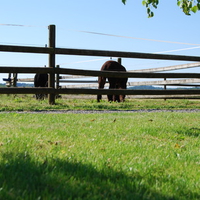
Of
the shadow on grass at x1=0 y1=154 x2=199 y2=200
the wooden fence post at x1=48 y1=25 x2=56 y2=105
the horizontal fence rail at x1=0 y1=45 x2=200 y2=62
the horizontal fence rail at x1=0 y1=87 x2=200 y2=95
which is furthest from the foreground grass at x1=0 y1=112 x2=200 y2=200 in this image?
the wooden fence post at x1=48 y1=25 x2=56 y2=105

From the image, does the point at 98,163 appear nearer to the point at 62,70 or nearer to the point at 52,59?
the point at 62,70

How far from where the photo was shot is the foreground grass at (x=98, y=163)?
7.19 ft

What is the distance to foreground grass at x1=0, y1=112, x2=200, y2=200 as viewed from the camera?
86.3 inches

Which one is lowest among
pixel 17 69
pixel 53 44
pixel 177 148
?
pixel 177 148

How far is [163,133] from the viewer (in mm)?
4750

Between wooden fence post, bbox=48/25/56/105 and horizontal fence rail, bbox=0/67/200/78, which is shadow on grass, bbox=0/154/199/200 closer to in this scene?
horizontal fence rail, bbox=0/67/200/78

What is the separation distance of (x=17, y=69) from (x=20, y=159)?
6397mm

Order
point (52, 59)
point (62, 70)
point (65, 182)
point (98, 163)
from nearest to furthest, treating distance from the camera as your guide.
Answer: point (65, 182)
point (98, 163)
point (62, 70)
point (52, 59)

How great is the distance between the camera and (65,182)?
2.30m

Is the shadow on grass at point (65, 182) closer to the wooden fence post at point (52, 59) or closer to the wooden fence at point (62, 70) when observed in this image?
the wooden fence at point (62, 70)

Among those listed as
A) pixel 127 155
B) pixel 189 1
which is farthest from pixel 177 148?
pixel 189 1

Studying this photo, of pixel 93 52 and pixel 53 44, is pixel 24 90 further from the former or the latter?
pixel 93 52

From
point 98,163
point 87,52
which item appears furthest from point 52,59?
point 98,163

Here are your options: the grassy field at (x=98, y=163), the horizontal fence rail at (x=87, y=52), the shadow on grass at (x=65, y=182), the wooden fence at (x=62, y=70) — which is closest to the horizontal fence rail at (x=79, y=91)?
the wooden fence at (x=62, y=70)
